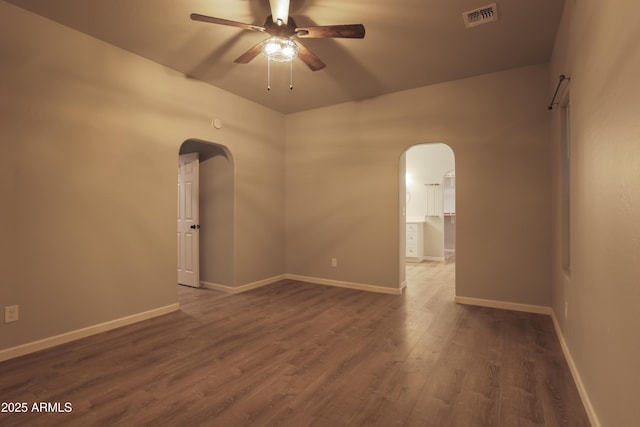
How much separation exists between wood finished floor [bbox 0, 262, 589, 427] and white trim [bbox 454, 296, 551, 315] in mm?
161

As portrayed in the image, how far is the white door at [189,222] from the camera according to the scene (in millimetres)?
5023

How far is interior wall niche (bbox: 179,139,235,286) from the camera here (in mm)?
4750

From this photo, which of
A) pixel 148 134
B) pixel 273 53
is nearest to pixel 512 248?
pixel 273 53

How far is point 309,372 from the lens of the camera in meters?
2.41

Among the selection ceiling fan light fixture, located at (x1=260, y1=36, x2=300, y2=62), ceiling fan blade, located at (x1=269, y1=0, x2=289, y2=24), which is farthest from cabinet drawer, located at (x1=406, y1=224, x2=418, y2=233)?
ceiling fan blade, located at (x1=269, y1=0, x2=289, y2=24)

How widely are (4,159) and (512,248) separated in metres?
5.06

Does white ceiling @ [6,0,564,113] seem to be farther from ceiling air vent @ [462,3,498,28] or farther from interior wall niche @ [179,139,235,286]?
interior wall niche @ [179,139,235,286]

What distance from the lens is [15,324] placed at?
8.74ft

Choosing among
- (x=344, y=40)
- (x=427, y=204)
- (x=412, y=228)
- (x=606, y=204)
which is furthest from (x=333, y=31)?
(x=427, y=204)

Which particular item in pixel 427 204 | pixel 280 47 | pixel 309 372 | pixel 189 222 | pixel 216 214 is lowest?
pixel 309 372

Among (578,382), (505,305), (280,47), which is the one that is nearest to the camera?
(578,382)

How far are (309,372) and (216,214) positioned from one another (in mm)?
3153

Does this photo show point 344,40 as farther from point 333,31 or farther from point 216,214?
point 216,214

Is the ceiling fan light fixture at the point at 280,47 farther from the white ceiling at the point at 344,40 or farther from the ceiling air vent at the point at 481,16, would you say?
the ceiling air vent at the point at 481,16
